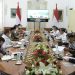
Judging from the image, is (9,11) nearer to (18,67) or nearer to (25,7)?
(25,7)

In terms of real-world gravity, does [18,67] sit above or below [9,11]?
below

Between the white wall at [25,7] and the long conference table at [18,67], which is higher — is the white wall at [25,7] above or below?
above

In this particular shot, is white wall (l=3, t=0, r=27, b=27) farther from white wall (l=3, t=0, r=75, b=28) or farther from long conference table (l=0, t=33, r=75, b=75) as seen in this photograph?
long conference table (l=0, t=33, r=75, b=75)

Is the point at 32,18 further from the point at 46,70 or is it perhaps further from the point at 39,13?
the point at 46,70

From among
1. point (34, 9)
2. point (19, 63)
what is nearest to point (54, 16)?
point (34, 9)

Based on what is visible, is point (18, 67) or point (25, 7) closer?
point (18, 67)

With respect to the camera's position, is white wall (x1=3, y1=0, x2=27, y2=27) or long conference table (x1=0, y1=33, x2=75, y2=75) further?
white wall (x1=3, y1=0, x2=27, y2=27)

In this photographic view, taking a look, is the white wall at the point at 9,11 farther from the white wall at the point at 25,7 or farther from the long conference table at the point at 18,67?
the long conference table at the point at 18,67

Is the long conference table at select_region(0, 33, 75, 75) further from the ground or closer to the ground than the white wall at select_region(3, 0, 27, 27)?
closer to the ground

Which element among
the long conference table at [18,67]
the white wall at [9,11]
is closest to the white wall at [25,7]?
the white wall at [9,11]

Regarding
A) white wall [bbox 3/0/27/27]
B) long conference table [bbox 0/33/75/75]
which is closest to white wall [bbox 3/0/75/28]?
white wall [bbox 3/0/27/27]

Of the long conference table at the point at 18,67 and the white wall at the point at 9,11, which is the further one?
the white wall at the point at 9,11

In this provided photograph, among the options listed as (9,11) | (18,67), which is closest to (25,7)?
(9,11)

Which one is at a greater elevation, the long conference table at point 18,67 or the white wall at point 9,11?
the white wall at point 9,11
